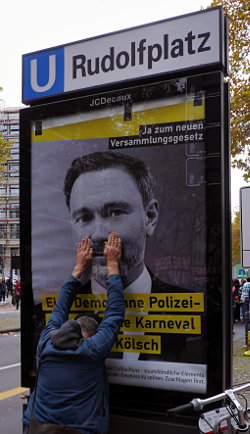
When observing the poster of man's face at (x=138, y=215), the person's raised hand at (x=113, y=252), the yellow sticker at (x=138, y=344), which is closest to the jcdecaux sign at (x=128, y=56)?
the poster of man's face at (x=138, y=215)

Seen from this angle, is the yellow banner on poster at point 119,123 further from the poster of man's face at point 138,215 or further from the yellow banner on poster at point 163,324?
the yellow banner on poster at point 163,324

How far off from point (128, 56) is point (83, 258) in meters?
1.37

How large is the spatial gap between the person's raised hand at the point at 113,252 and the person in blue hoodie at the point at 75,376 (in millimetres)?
70

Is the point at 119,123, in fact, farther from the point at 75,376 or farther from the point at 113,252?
the point at 75,376

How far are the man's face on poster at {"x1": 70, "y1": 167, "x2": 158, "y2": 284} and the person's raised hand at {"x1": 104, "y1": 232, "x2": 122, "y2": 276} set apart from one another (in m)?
0.03

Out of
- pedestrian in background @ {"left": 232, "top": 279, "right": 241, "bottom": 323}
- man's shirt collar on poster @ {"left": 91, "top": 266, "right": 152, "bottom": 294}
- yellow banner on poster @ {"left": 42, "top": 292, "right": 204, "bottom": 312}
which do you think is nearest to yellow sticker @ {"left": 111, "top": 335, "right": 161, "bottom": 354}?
yellow banner on poster @ {"left": 42, "top": 292, "right": 204, "bottom": 312}

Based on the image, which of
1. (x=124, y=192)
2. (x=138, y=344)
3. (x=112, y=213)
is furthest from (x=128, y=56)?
(x=138, y=344)

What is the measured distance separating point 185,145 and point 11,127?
331ft

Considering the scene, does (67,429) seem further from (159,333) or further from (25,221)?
(25,221)

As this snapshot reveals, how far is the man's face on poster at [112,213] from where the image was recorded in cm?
346

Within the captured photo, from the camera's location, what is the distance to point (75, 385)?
123 inches

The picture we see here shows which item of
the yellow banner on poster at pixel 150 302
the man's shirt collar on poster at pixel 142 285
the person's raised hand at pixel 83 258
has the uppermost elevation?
the person's raised hand at pixel 83 258

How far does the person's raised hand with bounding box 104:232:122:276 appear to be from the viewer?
345 cm

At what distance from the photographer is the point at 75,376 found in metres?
3.14
